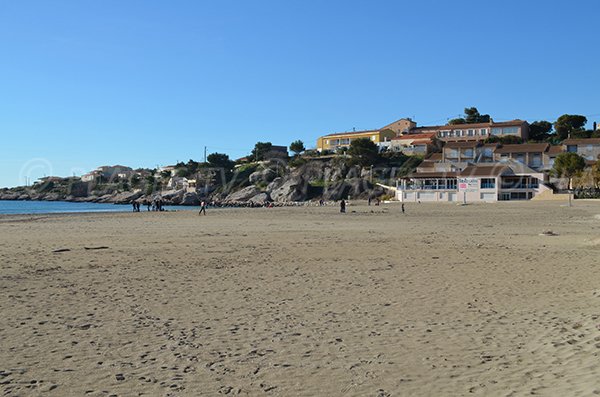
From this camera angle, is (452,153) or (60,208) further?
(452,153)

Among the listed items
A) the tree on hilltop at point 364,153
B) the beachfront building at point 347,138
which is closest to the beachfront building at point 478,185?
the tree on hilltop at point 364,153

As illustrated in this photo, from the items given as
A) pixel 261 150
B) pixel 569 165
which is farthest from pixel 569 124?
pixel 261 150

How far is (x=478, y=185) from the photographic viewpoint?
7581 centimetres

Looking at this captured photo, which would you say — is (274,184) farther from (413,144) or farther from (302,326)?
(302,326)

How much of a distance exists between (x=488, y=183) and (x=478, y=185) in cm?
138

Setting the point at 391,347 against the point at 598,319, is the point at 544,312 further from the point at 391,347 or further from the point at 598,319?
the point at 391,347

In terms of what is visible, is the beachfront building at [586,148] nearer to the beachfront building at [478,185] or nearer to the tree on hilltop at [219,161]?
the beachfront building at [478,185]

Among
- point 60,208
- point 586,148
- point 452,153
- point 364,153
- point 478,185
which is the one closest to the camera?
point 478,185

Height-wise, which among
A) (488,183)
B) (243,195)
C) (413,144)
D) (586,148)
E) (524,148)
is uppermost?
(413,144)

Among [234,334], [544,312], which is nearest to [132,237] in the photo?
[234,334]

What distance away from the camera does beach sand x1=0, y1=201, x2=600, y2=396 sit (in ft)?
18.2

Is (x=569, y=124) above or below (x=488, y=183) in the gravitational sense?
above

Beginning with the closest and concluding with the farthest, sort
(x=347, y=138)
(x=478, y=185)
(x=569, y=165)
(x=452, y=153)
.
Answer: (x=569, y=165)
(x=478, y=185)
(x=452, y=153)
(x=347, y=138)

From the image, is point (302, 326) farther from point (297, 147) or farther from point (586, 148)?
point (297, 147)
